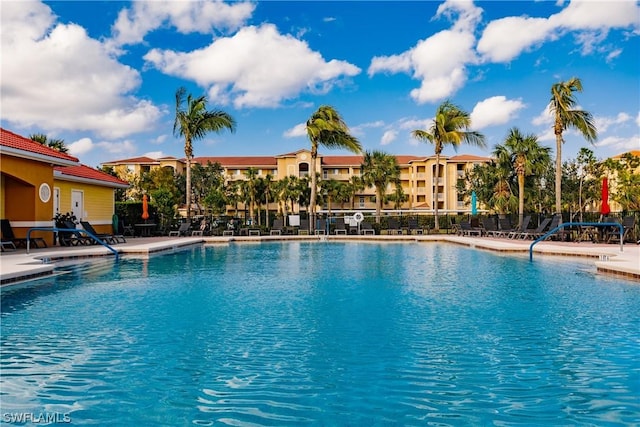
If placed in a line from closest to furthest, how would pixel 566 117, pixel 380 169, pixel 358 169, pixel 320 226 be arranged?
pixel 566 117 < pixel 320 226 < pixel 380 169 < pixel 358 169

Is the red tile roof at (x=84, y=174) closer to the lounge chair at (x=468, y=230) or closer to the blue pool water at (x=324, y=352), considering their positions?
the blue pool water at (x=324, y=352)

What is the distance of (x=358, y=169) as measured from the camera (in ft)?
202

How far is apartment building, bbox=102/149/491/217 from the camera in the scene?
197ft

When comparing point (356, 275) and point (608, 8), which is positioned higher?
point (608, 8)

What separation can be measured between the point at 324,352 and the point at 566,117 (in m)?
21.1

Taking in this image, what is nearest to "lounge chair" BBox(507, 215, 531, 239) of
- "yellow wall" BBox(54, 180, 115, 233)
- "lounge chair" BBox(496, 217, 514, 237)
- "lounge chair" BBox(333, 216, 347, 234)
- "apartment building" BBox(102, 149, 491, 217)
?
"lounge chair" BBox(496, 217, 514, 237)

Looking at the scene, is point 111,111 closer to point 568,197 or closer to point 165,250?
point 165,250

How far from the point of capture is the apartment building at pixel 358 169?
6006cm

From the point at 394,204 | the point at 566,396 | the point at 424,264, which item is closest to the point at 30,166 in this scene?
the point at 424,264

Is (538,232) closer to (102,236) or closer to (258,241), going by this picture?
(258,241)

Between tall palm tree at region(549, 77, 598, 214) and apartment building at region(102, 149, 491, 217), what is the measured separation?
120 ft

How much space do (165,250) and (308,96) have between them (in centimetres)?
2043

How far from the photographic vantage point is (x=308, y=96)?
34.0m

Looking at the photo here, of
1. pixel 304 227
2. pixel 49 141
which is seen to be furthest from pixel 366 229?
pixel 49 141
